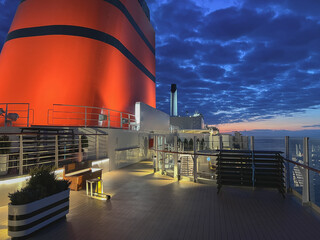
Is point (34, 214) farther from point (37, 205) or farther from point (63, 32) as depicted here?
point (63, 32)

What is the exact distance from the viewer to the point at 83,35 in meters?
13.7

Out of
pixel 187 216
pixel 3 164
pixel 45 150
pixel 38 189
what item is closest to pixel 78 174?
pixel 45 150

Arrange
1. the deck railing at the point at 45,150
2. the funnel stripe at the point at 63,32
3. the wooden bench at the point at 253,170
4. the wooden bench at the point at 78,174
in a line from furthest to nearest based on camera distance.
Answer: the funnel stripe at the point at 63,32, the wooden bench at the point at 78,174, the wooden bench at the point at 253,170, the deck railing at the point at 45,150

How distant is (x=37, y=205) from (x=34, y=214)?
0.17m

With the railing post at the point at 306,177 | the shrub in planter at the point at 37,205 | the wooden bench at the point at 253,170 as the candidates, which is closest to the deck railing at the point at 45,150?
the shrub in planter at the point at 37,205

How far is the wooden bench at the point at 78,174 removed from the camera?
7840 millimetres

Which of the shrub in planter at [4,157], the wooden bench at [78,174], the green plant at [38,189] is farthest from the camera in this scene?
the wooden bench at [78,174]

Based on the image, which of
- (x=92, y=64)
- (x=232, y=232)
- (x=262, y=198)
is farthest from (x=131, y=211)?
(x=92, y=64)

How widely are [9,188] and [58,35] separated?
1033 cm

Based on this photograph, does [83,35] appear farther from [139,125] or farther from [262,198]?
[262,198]

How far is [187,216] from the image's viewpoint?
17.3 feet

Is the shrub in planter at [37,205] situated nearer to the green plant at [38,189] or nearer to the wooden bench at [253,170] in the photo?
the green plant at [38,189]

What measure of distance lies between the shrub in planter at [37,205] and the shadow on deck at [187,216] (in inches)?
10.5

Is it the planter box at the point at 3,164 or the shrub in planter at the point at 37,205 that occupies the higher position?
the planter box at the point at 3,164
